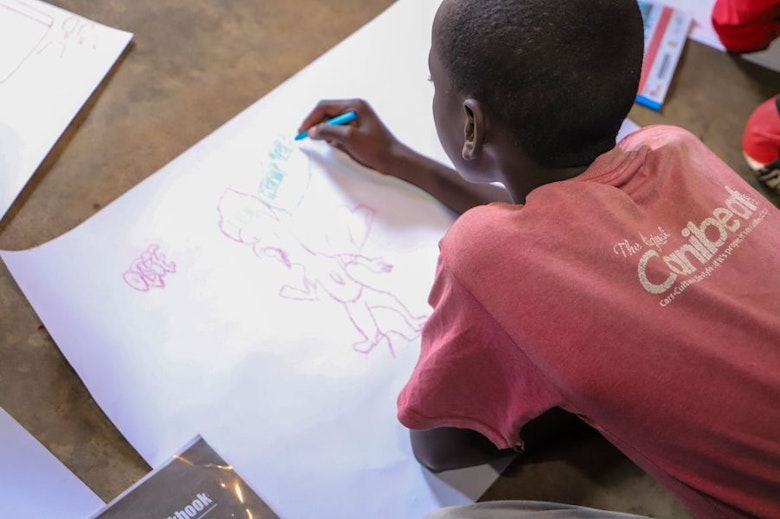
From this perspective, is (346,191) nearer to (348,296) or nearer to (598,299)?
(348,296)

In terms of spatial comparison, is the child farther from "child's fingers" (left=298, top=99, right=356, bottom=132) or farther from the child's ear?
"child's fingers" (left=298, top=99, right=356, bottom=132)

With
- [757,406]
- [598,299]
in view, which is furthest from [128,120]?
[757,406]

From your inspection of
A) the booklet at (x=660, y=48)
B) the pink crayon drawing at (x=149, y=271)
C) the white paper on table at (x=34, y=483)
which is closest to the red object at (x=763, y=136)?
the booklet at (x=660, y=48)

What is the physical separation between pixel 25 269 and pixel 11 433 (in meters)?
0.20

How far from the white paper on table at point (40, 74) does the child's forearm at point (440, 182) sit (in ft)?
1.22

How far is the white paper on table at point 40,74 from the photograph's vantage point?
73 cm

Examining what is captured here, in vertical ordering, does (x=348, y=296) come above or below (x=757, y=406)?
above

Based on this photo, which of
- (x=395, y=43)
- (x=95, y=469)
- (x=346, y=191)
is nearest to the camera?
(x=95, y=469)

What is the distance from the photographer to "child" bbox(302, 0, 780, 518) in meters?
0.43

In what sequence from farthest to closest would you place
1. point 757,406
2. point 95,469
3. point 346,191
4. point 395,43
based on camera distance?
1. point 395,43
2. point 346,191
3. point 95,469
4. point 757,406

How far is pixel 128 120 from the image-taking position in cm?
77

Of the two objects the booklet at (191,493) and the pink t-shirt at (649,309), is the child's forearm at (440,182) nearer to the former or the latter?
the pink t-shirt at (649,309)

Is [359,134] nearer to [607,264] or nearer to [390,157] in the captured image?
[390,157]

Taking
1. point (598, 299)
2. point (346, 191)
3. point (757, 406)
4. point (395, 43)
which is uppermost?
point (395, 43)
